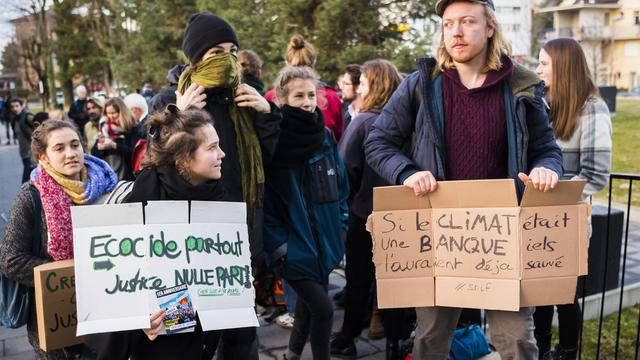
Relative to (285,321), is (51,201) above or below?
above

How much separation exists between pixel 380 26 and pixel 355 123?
12.5m

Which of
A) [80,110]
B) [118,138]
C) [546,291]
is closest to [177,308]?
[546,291]

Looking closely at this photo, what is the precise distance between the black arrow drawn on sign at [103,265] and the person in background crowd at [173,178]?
278 mm

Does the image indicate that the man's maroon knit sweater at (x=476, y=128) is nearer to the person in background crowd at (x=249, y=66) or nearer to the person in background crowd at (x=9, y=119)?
the person in background crowd at (x=249, y=66)

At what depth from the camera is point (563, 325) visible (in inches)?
144

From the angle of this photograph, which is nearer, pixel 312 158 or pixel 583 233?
pixel 583 233

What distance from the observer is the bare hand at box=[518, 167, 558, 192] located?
249 centimetres

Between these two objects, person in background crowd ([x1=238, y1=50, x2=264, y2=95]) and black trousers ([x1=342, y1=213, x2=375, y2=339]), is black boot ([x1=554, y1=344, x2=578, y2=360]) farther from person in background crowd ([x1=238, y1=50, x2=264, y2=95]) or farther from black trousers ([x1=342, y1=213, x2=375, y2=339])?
person in background crowd ([x1=238, y1=50, x2=264, y2=95])

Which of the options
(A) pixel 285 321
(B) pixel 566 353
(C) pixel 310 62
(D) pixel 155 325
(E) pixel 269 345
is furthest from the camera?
(C) pixel 310 62

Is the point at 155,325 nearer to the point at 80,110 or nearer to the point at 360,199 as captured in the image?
the point at 360,199

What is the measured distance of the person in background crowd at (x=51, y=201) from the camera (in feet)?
9.52

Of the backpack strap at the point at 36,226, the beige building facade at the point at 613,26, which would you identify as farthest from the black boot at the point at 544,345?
the beige building facade at the point at 613,26

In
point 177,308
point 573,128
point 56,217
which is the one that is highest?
point 573,128

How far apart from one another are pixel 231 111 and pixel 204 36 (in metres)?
0.40
